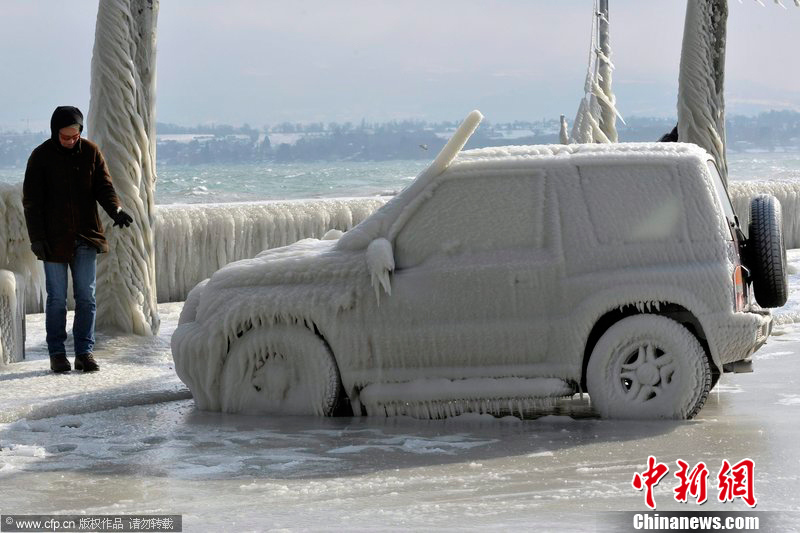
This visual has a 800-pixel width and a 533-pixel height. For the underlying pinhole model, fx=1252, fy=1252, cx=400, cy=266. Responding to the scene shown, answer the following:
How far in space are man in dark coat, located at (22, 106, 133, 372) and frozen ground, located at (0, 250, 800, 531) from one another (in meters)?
0.57

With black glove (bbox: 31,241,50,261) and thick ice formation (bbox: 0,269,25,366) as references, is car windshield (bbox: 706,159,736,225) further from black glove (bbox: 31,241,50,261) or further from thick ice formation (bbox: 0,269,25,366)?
thick ice formation (bbox: 0,269,25,366)

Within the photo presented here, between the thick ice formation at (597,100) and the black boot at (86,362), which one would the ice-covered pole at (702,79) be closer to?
the thick ice formation at (597,100)

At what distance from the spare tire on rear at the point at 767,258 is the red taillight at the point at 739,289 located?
0.24m

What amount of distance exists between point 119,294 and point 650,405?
5247 millimetres

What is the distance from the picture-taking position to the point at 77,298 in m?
9.26

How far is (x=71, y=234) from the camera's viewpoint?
9.02 meters

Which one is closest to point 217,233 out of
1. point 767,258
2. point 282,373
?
point 282,373

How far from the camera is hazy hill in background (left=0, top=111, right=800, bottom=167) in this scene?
276 ft

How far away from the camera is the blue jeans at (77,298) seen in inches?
358

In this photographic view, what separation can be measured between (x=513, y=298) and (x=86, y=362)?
3.52m

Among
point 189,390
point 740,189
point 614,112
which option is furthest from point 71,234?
point 740,189

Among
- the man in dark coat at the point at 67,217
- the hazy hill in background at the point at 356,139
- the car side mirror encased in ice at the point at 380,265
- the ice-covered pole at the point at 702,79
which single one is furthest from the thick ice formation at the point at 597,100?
the hazy hill in background at the point at 356,139

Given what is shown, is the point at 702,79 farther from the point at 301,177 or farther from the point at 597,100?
the point at 301,177

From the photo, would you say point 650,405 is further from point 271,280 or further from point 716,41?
point 716,41
